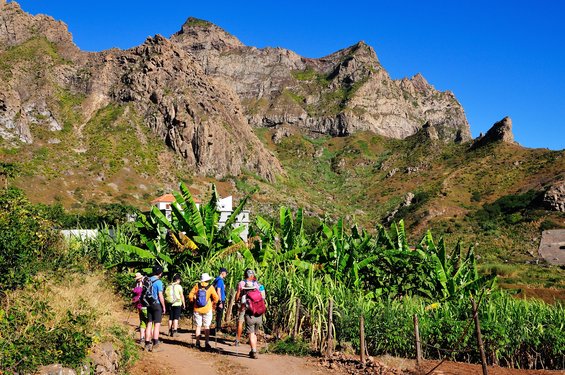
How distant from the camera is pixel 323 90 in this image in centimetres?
16062

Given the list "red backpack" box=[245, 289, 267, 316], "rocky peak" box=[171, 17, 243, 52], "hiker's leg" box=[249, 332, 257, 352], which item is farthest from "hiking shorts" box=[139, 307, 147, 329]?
"rocky peak" box=[171, 17, 243, 52]

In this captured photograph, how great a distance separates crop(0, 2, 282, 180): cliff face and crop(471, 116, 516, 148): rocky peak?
45529 mm

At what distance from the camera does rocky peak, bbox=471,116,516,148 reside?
8844 cm

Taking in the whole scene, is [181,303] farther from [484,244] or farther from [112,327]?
[484,244]

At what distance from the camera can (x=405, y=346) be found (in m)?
10.5

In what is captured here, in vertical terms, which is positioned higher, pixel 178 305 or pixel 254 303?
pixel 254 303

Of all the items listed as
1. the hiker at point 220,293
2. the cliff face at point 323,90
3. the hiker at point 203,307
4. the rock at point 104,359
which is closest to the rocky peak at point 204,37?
the cliff face at point 323,90

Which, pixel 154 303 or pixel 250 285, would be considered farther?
pixel 250 285

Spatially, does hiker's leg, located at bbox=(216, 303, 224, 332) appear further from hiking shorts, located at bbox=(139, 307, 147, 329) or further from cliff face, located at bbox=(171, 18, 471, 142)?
cliff face, located at bbox=(171, 18, 471, 142)

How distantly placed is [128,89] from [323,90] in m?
86.0

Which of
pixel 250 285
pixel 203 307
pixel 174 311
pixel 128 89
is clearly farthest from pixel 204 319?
pixel 128 89

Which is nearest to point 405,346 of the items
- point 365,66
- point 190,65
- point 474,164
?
point 474,164

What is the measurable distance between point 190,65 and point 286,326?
96.7m

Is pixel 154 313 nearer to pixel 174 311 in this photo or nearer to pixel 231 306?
pixel 174 311
